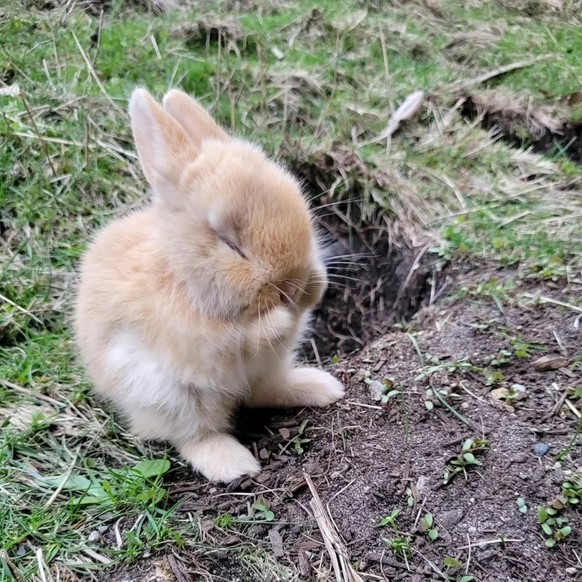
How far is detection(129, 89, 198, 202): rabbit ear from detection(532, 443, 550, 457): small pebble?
1.70m

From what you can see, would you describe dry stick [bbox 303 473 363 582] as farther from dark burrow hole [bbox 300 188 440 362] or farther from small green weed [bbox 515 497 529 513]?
dark burrow hole [bbox 300 188 440 362]

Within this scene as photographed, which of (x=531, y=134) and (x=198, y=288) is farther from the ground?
(x=531, y=134)

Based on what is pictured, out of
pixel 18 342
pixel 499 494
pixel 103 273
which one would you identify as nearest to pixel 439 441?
pixel 499 494

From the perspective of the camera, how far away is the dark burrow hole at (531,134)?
15.3 feet

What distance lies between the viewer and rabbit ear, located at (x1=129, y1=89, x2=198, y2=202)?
2.44 meters

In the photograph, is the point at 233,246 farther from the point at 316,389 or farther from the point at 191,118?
the point at 316,389

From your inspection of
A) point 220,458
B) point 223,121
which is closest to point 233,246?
point 220,458

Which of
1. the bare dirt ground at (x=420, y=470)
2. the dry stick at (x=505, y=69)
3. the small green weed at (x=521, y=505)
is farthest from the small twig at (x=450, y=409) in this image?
the dry stick at (x=505, y=69)

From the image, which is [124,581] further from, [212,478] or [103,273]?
[103,273]

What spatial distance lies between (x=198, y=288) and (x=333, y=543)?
1.06 metres

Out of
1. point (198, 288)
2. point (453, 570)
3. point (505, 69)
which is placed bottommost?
point (453, 570)

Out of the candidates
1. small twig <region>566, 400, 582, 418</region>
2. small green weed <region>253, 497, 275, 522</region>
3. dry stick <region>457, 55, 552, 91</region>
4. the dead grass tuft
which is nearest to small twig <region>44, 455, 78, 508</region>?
small green weed <region>253, 497, 275, 522</region>

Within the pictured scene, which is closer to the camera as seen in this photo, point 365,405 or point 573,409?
point 573,409

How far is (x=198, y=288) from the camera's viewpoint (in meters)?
2.43
